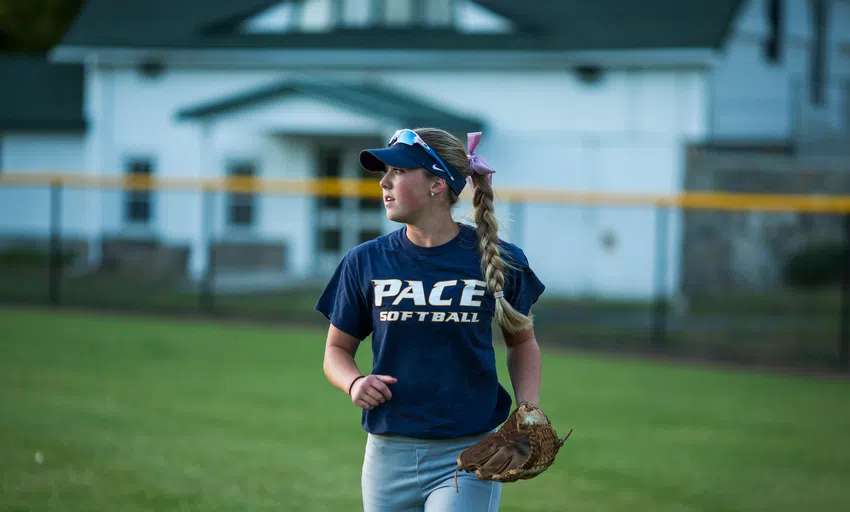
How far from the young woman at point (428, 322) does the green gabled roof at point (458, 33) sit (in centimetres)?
1882

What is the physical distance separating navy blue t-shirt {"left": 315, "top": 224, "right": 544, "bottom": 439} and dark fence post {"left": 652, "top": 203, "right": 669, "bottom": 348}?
38.9ft

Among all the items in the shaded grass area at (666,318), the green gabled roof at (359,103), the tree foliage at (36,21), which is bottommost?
the shaded grass area at (666,318)

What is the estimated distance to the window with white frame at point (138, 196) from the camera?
25062mm

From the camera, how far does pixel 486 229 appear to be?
3.85 metres

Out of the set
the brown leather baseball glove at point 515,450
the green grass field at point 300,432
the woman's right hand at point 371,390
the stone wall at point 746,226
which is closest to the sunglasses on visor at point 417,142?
the woman's right hand at point 371,390

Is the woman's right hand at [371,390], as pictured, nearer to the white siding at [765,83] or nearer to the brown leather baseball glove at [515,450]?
the brown leather baseball glove at [515,450]

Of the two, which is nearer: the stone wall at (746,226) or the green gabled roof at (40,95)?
the stone wall at (746,226)

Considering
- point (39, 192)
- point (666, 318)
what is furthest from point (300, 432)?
point (39, 192)

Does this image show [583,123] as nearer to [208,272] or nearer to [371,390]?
[208,272]

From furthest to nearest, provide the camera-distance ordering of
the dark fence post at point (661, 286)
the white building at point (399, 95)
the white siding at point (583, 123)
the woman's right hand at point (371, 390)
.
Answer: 1. the white siding at point (583, 123)
2. the white building at point (399, 95)
3. the dark fence post at point (661, 286)
4. the woman's right hand at point (371, 390)

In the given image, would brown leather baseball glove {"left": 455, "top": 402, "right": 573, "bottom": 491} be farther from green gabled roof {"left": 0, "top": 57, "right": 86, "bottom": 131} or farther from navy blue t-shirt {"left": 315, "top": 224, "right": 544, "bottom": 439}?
green gabled roof {"left": 0, "top": 57, "right": 86, "bottom": 131}

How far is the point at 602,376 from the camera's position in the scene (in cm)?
1281

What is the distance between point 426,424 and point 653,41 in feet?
64.3

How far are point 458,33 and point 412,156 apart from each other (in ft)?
68.4
